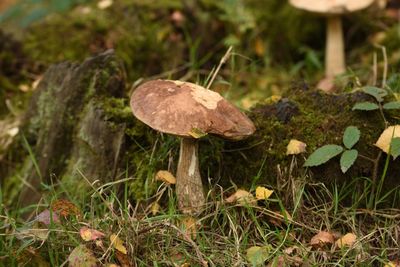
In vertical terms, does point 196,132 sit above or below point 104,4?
above

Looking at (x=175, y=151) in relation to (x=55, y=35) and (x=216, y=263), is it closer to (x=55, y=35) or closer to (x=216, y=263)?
(x=216, y=263)

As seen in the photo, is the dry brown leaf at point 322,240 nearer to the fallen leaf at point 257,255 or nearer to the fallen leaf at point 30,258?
the fallen leaf at point 257,255

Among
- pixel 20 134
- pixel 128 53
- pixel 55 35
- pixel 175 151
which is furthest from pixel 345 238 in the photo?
pixel 55 35

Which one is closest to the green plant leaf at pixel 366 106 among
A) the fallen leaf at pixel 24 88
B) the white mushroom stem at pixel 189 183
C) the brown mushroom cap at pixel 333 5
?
the white mushroom stem at pixel 189 183

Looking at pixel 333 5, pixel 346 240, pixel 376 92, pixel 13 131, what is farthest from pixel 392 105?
pixel 13 131

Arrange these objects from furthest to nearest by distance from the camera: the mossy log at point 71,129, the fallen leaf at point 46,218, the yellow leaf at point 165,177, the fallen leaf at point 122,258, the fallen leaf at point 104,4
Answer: the fallen leaf at point 104,4
the mossy log at point 71,129
the yellow leaf at point 165,177
the fallen leaf at point 46,218
the fallen leaf at point 122,258

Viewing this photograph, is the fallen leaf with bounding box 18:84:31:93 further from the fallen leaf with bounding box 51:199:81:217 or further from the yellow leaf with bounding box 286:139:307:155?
the yellow leaf with bounding box 286:139:307:155

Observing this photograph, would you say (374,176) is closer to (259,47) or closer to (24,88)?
(24,88)
